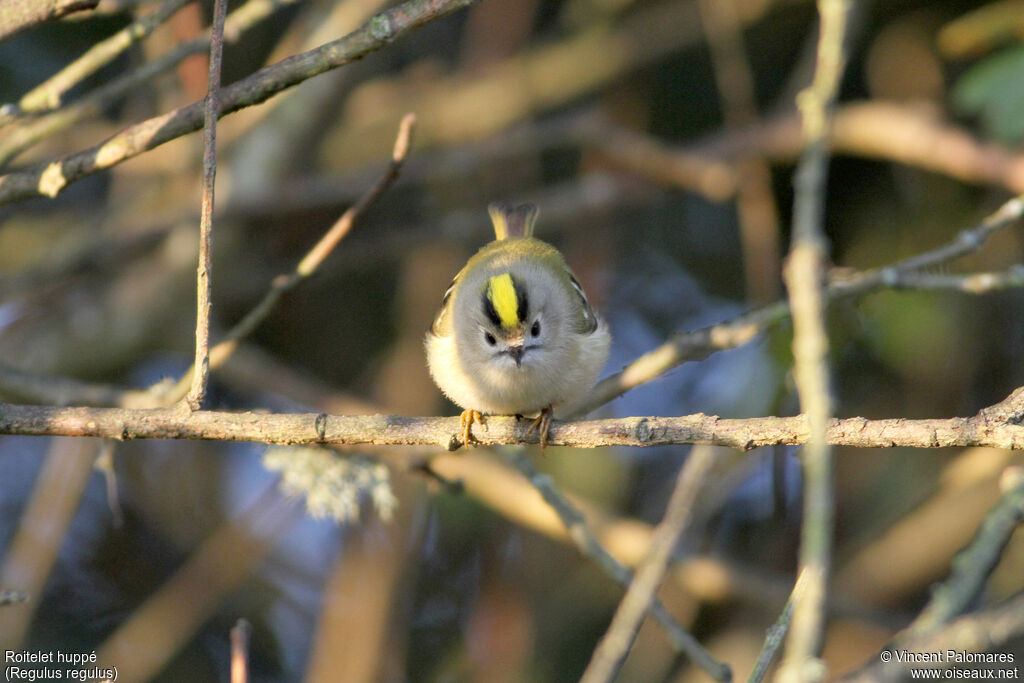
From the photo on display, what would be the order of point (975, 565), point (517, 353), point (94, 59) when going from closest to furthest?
1. point (975, 565)
2. point (94, 59)
3. point (517, 353)

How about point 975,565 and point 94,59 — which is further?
point 94,59

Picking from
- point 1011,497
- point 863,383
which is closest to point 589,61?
point 863,383

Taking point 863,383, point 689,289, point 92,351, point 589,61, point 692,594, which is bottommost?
point 692,594

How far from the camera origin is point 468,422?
2.32 metres

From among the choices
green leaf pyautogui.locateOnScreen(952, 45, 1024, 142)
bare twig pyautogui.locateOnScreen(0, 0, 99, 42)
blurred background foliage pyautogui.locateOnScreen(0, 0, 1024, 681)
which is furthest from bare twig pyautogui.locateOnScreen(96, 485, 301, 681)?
green leaf pyautogui.locateOnScreen(952, 45, 1024, 142)

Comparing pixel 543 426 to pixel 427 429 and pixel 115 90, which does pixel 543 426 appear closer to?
pixel 427 429

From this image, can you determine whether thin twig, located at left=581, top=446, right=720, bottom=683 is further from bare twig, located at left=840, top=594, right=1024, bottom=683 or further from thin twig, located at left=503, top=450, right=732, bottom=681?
bare twig, located at left=840, top=594, right=1024, bottom=683

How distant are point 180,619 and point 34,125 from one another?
2172 millimetres

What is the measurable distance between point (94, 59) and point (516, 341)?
47.3 inches

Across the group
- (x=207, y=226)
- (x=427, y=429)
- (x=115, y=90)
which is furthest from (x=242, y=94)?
(x=427, y=429)

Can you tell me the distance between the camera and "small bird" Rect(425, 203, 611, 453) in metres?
2.45

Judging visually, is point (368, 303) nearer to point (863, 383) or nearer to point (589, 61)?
point (589, 61)

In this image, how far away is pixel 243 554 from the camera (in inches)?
151

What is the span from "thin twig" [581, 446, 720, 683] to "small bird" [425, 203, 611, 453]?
1.43 feet
